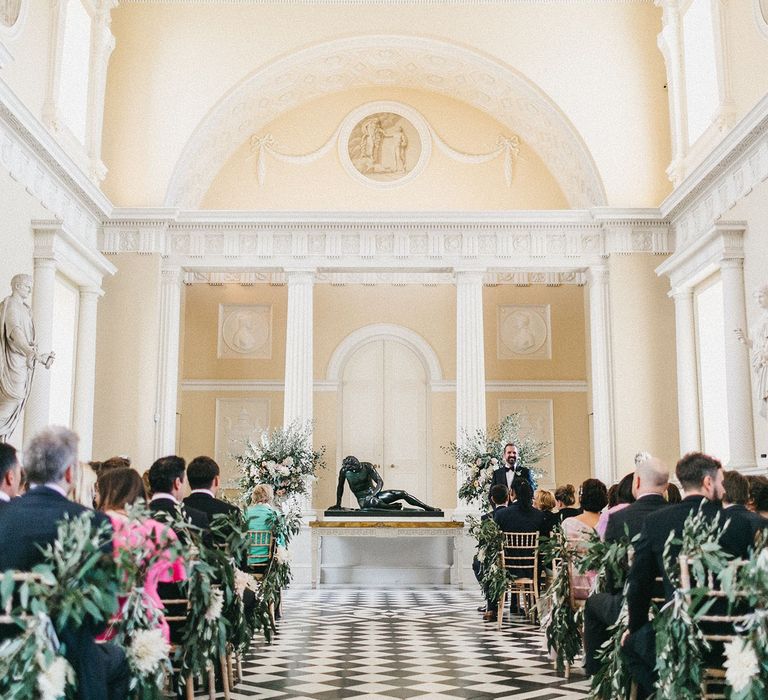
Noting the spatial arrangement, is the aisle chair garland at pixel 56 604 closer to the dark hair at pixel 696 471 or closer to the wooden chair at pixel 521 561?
the dark hair at pixel 696 471

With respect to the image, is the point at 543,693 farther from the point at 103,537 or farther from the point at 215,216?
the point at 215,216

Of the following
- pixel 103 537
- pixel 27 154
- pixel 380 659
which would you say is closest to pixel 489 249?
pixel 27 154

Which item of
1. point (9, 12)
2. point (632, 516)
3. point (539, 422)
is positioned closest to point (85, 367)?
point (9, 12)

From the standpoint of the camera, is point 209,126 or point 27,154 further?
point 209,126

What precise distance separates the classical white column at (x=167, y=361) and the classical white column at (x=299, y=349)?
2.08 meters

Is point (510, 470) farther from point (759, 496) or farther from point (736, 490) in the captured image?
point (736, 490)

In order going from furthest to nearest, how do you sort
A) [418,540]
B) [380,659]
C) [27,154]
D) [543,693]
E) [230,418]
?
[230,418] < [418,540] < [27,154] < [380,659] < [543,693]

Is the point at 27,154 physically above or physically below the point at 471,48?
below

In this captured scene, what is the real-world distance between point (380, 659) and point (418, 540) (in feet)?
22.3

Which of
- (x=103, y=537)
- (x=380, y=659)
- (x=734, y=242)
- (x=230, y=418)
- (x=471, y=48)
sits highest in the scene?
(x=471, y=48)

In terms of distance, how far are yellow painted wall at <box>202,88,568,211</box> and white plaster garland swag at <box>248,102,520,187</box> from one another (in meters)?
0.09

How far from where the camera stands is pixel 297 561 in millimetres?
14898

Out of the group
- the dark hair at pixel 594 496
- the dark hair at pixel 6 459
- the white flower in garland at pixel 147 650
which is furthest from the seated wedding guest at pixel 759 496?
the dark hair at pixel 6 459

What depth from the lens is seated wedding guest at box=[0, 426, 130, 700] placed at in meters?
3.34
